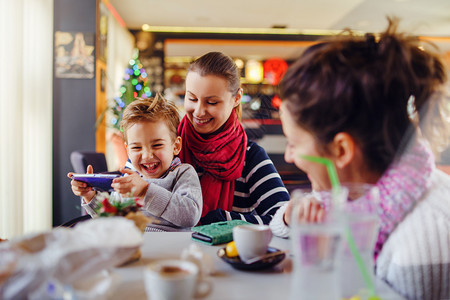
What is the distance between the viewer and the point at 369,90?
0.84 meters

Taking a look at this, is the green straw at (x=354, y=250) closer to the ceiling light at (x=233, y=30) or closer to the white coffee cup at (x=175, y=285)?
the white coffee cup at (x=175, y=285)

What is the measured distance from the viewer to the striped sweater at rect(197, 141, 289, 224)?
1654mm

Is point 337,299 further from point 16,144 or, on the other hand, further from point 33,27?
point 33,27

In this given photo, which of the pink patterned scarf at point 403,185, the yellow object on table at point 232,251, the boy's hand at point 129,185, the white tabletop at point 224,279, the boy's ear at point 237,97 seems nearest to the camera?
the white tabletop at point 224,279

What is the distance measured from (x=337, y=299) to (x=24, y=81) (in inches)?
149

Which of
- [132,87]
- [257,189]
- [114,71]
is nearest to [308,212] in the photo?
[257,189]

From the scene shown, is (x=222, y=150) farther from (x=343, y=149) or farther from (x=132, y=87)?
(x=132, y=87)

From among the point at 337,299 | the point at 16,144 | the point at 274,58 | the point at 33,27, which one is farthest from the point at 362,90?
the point at 274,58

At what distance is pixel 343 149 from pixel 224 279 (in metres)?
0.40

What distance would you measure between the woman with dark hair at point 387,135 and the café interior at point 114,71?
0.09m

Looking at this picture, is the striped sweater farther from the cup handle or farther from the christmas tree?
the christmas tree

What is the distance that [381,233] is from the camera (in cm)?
89

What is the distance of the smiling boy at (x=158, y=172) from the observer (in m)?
1.33

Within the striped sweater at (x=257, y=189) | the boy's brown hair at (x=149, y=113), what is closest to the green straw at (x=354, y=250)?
the striped sweater at (x=257, y=189)
